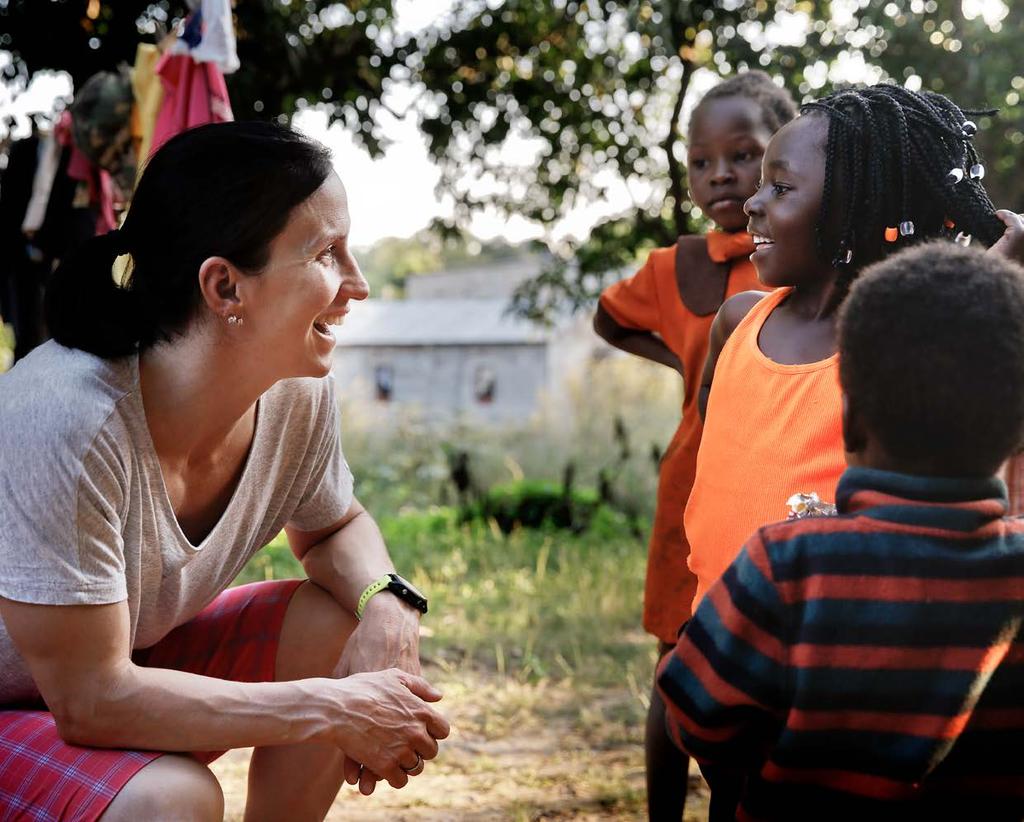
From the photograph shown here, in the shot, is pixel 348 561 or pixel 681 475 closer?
pixel 348 561

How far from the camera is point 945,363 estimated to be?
1.17m

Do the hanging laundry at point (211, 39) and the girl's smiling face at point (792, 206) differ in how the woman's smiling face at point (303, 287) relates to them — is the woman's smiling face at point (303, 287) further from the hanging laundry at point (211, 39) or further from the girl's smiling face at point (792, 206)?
the hanging laundry at point (211, 39)

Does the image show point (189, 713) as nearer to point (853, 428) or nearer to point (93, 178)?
point (853, 428)

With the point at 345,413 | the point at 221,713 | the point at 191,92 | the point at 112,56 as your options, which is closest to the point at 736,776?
the point at 221,713

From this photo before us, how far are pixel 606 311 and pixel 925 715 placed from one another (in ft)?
6.29

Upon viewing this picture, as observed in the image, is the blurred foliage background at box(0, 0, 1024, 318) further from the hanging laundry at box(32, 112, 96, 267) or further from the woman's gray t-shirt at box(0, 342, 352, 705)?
the woman's gray t-shirt at box(0, 342, 352, 705)

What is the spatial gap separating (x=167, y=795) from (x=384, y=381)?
2257 centimetres

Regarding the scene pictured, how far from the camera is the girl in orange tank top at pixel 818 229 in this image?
168cm

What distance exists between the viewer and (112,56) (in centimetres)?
520

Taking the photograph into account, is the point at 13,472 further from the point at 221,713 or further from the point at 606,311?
the point at 606,311

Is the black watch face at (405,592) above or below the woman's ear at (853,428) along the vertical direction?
below

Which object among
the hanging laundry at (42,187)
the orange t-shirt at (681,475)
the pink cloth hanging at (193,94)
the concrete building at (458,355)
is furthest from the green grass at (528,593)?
the concrete building at (458,355)

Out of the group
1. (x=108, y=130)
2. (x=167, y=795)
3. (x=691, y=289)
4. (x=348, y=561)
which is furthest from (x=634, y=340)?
(x=108, y=130)

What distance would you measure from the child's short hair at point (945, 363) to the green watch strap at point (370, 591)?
1171mm
